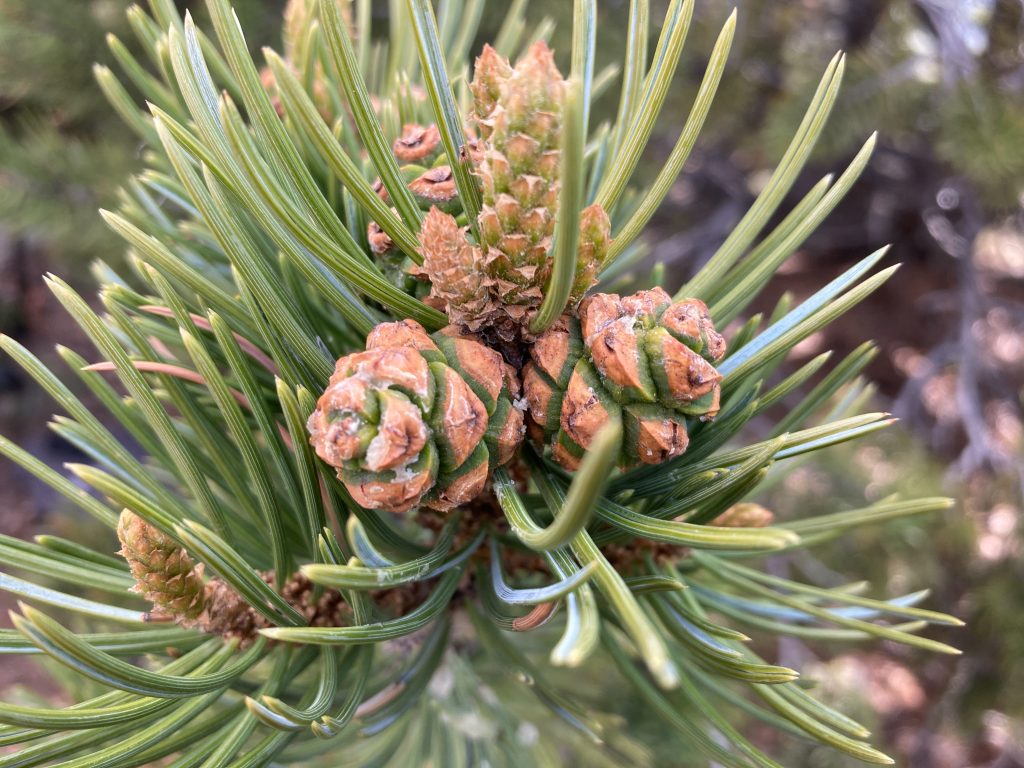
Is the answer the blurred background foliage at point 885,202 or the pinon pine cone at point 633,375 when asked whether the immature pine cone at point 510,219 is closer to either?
the pinon pine cone at point 633,375

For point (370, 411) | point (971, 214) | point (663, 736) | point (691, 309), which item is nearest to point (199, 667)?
point (370, 411)

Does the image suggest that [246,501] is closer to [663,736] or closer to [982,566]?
[663,736]

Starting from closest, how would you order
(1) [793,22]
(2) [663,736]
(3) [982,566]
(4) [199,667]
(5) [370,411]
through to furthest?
1. (5) [370,411]
2. (4) [199,667]
3. (2) [663,736]
4. (3) [982,566]
5. (1) [793,22]

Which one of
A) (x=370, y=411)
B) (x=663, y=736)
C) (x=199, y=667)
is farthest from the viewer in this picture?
(x=663, y=736)

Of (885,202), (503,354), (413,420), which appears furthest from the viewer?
(885,202)

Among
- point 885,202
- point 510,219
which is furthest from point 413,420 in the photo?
point 885,202

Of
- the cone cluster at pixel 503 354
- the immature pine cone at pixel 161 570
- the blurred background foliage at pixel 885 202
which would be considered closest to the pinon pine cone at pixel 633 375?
the cone cluster at pixel 503 354

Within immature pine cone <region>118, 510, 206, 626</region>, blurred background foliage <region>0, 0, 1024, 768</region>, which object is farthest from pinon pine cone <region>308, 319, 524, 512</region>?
blurred background foliage <region>0, 0, 1024, 768</region>

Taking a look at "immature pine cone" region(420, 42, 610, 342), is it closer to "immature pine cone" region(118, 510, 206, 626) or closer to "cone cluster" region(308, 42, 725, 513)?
"cone cluster" region(308, 42, 725, 513)

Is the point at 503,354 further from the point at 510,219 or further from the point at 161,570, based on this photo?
the point at 161,570
